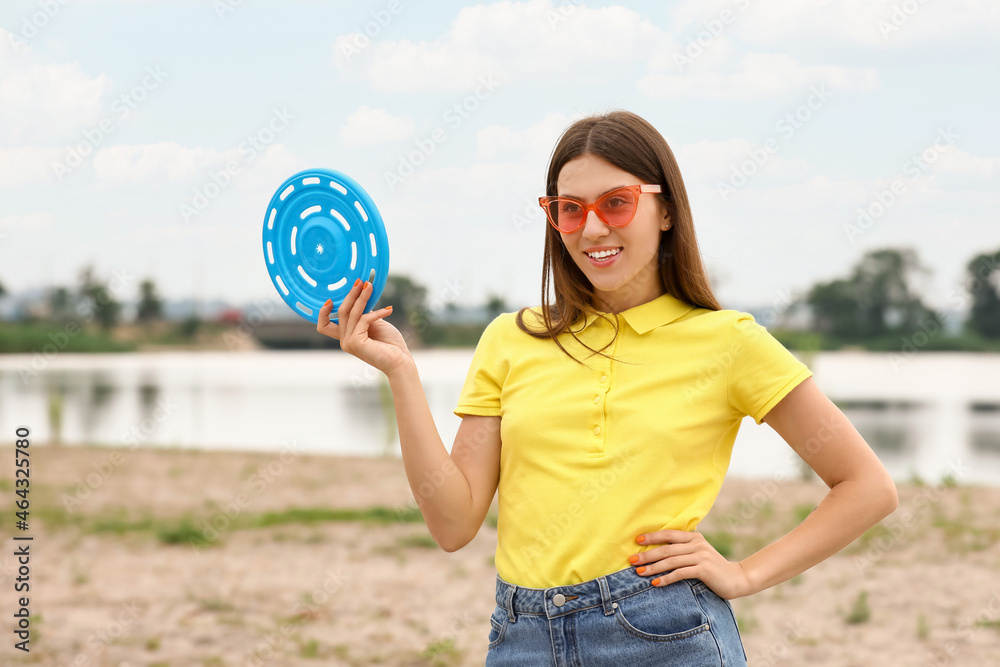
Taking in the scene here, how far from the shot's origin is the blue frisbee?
1.69 meters

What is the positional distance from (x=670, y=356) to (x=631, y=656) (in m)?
0.54

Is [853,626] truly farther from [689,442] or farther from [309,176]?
[309,176]

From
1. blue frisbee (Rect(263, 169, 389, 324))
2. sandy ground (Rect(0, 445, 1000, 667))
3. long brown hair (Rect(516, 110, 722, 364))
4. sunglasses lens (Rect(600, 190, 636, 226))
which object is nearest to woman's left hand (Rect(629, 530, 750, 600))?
long brown hair (Rect(516, 110, 722, 364))

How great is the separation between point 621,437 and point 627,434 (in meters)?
0.01

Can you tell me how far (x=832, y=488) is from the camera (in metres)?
1.59

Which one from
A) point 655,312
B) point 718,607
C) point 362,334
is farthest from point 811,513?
point 362,334

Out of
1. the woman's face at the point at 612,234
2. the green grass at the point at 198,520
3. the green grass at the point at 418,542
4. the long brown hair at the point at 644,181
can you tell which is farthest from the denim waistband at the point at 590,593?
the green grass at the point at 198,520

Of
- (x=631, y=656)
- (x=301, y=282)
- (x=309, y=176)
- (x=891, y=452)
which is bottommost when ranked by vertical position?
(x=891, y=452)

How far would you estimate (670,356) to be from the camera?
1.61m

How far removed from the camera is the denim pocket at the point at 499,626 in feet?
5.23

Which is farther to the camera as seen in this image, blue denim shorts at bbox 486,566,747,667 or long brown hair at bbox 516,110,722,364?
long brown hair at bbox 516,110,722,364

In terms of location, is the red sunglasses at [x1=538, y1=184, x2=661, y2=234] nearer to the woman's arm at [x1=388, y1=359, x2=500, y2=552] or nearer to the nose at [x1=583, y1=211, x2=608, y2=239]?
the nose at [x1=583, y1=211, x2=608, y2=239]

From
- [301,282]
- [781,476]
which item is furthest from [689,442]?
[781,476]

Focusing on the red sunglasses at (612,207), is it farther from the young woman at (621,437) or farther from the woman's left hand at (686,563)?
the woman's left hand at (686,563)
